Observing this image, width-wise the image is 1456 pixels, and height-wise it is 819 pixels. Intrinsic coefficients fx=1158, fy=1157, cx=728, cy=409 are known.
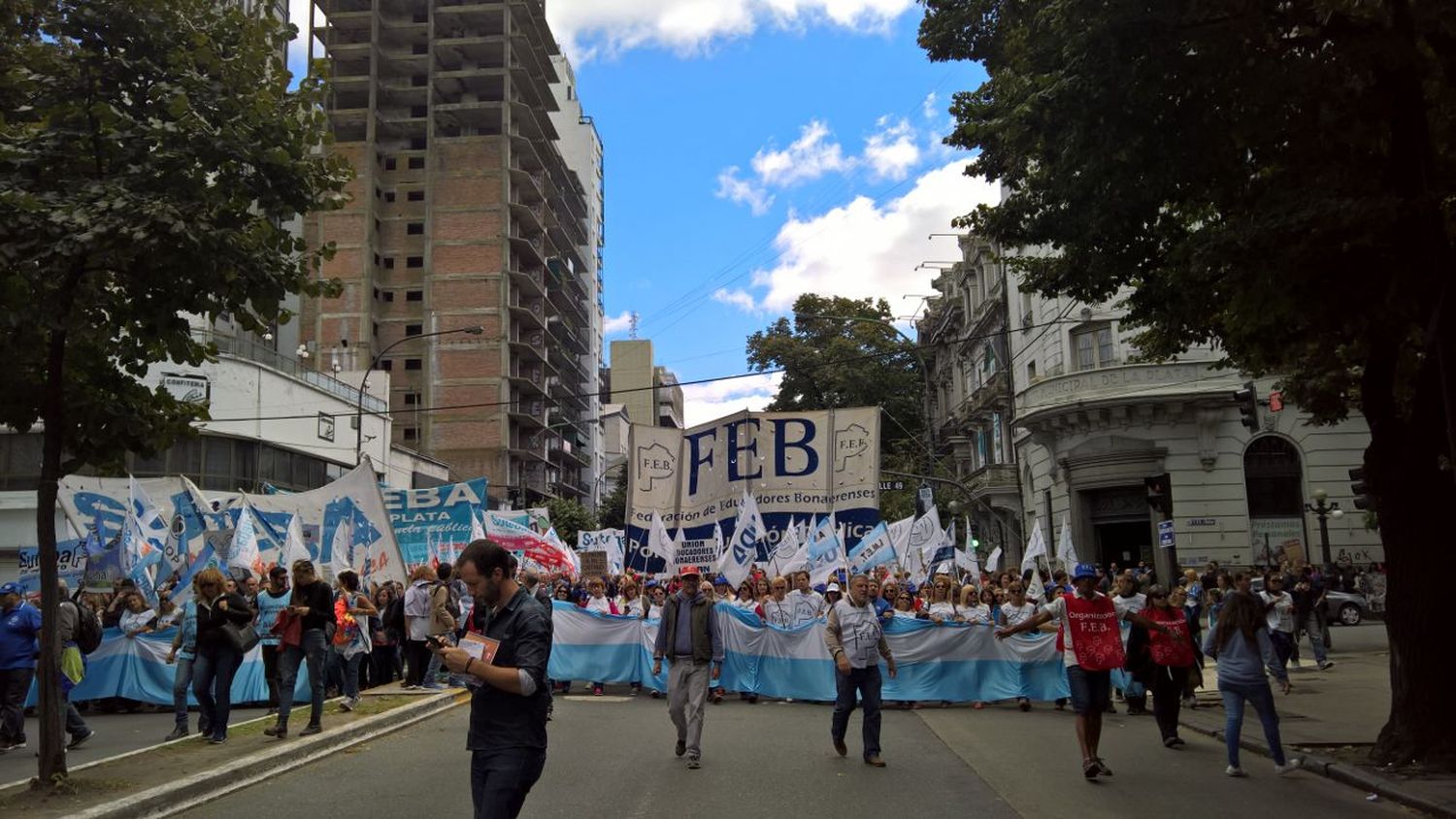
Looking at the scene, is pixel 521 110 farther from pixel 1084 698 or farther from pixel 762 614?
pixel 1084 698

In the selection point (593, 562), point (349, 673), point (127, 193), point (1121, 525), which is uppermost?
point (127, 193)

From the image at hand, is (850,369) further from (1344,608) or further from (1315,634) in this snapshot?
(1315,634)

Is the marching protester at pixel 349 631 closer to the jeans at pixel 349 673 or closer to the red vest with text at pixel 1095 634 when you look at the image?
the jeans at pixel 349 673

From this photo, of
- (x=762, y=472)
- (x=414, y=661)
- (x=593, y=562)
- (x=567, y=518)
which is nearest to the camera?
(x=414, y=661)

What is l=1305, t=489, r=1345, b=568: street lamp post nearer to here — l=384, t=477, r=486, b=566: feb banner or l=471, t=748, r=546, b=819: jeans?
l=384, t=477, r=486, b=566: feb banner

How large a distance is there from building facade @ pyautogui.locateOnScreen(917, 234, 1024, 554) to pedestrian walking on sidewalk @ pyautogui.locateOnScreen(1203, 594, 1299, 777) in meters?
27.0

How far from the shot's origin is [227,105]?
9023 millimetres

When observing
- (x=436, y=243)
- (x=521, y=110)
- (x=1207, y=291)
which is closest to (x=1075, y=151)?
(x=1207, y=291)

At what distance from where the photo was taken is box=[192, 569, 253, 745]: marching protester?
11.3m

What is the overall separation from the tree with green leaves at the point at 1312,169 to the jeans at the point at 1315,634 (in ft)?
31.2

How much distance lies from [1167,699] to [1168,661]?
42 centimetres

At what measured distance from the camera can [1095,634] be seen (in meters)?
9.90

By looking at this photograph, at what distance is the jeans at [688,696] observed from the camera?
1067 centimetres

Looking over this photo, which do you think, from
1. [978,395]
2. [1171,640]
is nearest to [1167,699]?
[1171,640]
